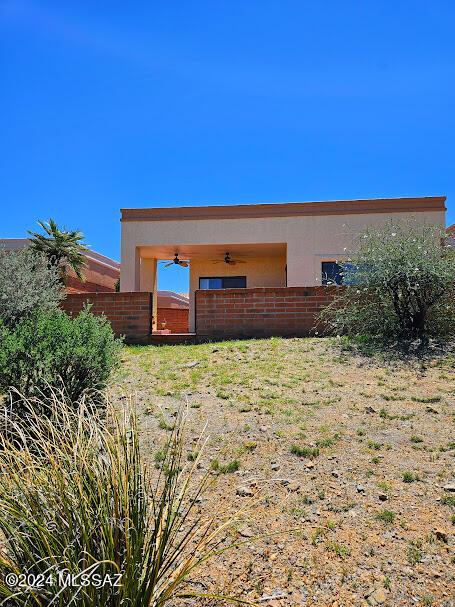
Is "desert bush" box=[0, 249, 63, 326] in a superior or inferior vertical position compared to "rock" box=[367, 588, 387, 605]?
superior

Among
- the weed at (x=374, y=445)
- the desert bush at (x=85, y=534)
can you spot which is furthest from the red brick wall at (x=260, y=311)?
the desert bush at (x=85, y=534)

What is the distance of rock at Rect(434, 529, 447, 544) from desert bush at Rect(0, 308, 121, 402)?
3406 millimetres

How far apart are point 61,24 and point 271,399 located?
6.14 m

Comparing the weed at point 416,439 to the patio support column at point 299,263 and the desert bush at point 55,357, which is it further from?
the patio support column at point 299,263

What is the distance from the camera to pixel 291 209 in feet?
45.7

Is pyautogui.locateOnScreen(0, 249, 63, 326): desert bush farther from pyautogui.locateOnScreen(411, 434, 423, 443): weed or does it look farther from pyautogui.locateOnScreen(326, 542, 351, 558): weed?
pyautogui.locateOnScreen(326, 542, 351, 558): weed

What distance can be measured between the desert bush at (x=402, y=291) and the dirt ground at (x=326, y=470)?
1.62 m

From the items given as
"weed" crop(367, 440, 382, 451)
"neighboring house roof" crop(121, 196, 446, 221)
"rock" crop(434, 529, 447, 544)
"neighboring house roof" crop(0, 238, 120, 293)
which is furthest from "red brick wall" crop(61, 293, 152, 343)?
"neighboring house roof" crop(0, 238, 120, 293)

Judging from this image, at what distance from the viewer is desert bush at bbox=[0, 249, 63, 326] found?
888 centimetres

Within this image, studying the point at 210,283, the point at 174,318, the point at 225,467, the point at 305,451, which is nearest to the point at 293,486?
the point at 305,451

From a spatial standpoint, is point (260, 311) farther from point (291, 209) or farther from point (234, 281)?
point (234, 281)

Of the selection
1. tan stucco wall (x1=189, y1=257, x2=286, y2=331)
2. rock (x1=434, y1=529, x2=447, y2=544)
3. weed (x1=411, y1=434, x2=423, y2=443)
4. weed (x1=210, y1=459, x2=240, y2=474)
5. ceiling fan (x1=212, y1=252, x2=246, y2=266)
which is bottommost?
rock (x1=434, y1=529, x2=447, y2=544)

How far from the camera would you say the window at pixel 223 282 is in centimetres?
1705

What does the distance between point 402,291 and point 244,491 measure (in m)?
5.99
